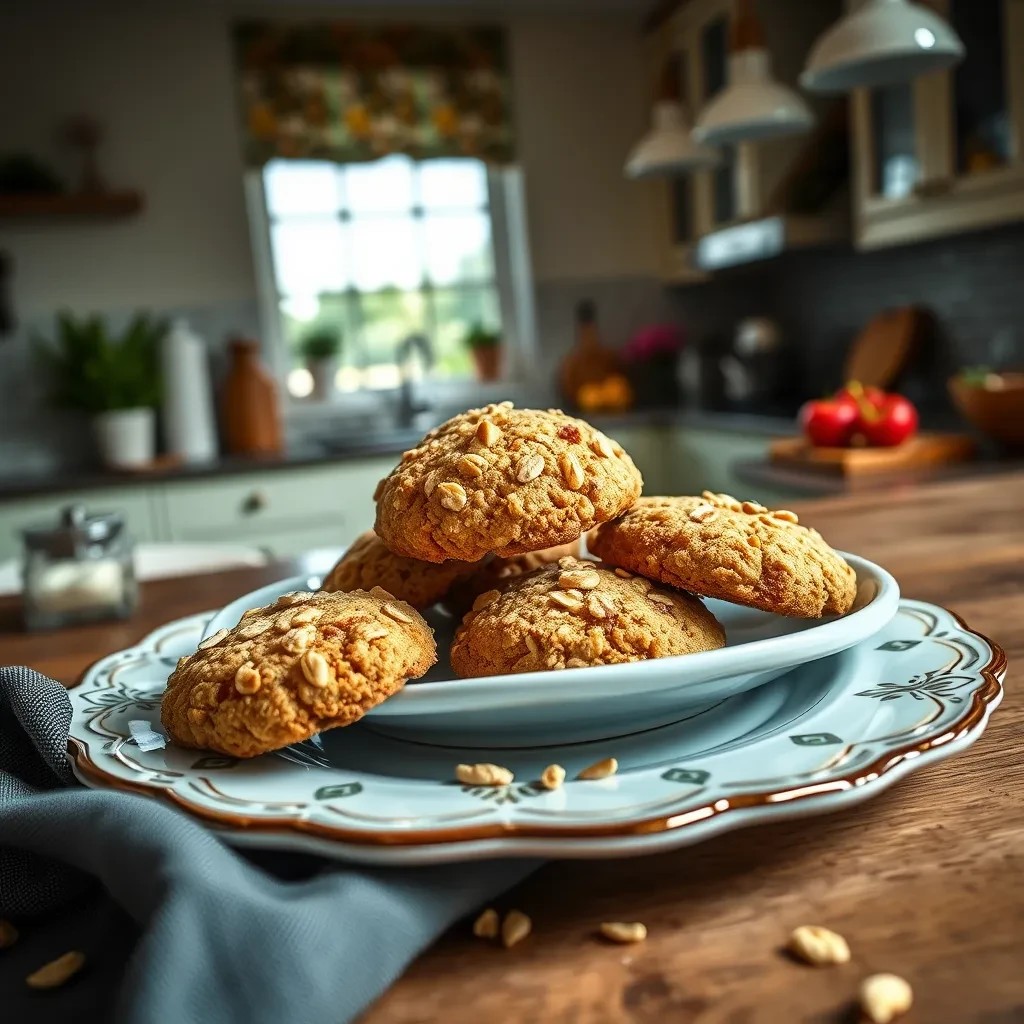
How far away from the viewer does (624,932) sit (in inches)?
17.4

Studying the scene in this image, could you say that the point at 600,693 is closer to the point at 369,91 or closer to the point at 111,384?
the point at 111,384

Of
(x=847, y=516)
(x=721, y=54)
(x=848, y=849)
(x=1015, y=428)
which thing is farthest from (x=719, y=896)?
(x=721, y=54)

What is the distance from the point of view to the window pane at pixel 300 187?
3.89 meters

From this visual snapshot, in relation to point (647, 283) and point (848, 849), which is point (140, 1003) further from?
point (647, 283)

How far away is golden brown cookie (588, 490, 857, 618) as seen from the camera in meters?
0.63

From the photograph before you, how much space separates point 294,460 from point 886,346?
194 cm

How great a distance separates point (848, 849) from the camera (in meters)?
0.51

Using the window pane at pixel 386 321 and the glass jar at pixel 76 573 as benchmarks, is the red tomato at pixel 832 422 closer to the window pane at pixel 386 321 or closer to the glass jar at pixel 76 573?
the glass jar at pixel 76 573

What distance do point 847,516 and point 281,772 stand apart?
3.33ft

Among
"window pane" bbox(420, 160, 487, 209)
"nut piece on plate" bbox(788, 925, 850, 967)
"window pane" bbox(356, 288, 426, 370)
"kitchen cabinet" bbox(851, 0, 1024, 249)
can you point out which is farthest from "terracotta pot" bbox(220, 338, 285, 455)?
"nut piece on plate" bbox(788, 925, 850, 967)

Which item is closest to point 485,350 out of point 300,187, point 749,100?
point 300,187

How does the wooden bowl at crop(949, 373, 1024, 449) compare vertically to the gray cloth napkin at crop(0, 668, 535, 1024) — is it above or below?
above

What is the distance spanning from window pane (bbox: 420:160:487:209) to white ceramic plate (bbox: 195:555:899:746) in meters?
3.73

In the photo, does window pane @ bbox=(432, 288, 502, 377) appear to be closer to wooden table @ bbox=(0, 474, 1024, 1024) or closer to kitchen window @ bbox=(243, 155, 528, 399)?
kitchen window @ bbox=(243, 155, 528, 399)
